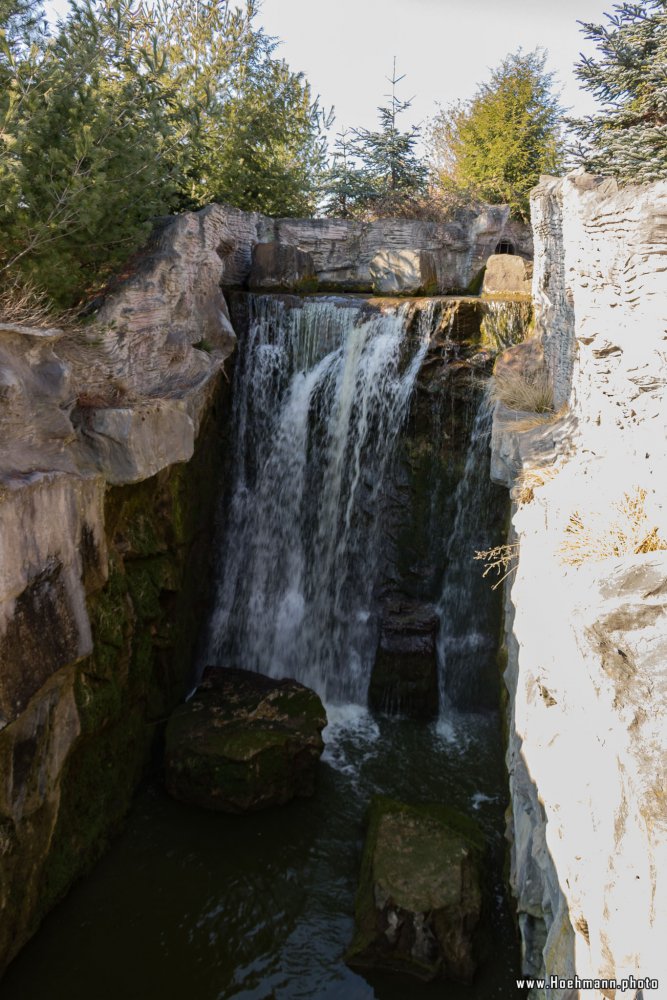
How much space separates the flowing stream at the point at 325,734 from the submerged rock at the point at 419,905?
0.60 ft

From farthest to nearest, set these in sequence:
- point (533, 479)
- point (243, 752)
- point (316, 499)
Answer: point (316, 499) → point (243, 752) → point (533, 479)

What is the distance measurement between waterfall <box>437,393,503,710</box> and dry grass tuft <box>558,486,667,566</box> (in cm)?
533

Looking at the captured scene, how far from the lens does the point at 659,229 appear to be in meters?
4.70

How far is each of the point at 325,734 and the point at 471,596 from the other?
2.77m

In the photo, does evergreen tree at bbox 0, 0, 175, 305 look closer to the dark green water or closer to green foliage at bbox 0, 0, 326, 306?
green foliage at bbox 0, 0, 326, 306

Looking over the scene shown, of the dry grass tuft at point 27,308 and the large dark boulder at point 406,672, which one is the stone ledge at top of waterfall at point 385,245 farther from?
the large dark boulder at point 406,672

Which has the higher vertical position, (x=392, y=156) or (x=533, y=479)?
(x=392, y=156)

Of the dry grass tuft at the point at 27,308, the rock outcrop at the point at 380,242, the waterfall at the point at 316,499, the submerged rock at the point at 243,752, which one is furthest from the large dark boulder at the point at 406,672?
the rock outcrop at the point at 380,242

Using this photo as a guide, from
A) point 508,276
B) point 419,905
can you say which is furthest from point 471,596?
point 508,276

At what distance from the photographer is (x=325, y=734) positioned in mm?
8750

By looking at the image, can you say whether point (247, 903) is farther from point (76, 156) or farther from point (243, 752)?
point (76, 156)

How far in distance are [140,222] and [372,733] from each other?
23.4 feet

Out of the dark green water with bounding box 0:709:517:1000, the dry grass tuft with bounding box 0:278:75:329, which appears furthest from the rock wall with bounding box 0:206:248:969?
the dark green water with bounding box 0:709:517:1000

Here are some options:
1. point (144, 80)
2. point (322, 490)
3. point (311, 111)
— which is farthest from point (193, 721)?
point (311, 111)
